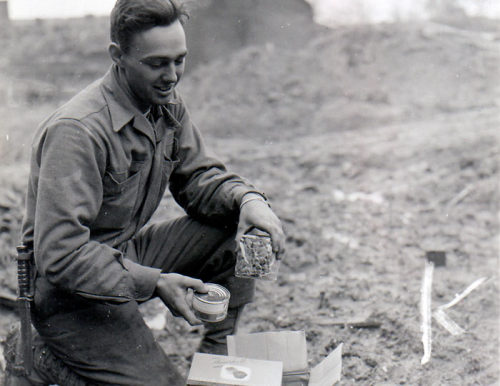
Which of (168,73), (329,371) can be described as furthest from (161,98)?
(329,371)

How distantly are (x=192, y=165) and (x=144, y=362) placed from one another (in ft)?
3.03

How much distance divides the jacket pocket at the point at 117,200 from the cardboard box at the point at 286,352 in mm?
682

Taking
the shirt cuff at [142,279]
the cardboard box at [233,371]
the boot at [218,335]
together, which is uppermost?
the shirt cuff at [142,279]

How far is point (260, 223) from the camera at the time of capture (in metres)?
2.54

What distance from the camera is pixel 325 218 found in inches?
202

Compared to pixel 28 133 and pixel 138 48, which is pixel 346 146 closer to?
pixel 28 133

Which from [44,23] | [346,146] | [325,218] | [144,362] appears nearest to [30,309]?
[144,362]

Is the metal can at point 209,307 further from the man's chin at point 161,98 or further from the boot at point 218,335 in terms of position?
the man's chin at point 161,98

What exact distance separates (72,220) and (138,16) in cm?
83

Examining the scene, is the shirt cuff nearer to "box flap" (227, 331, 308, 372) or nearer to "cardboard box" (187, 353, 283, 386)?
"cardboard box" (187, 353, 283, 386)

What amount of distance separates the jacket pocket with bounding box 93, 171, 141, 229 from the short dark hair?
523mm

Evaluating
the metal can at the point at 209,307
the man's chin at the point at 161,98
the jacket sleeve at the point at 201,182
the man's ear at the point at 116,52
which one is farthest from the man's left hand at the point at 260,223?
the man's ear at the point at 116,52

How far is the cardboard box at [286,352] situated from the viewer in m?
2.55

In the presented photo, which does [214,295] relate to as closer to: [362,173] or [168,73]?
[168,73]
